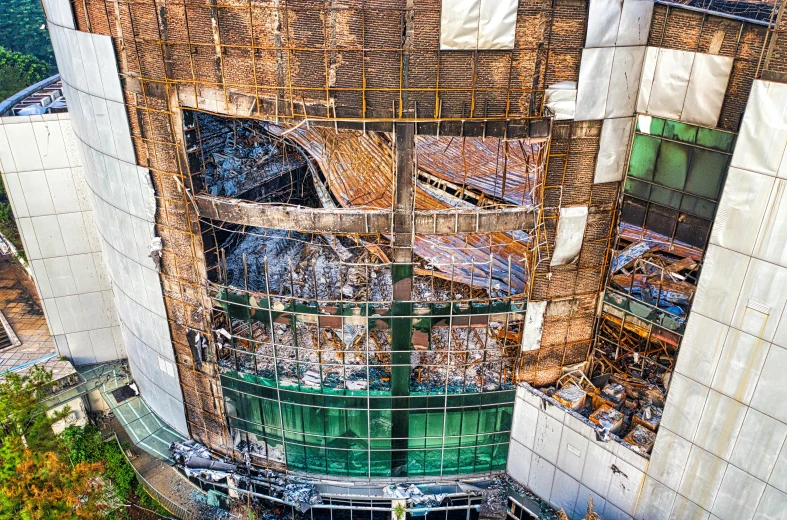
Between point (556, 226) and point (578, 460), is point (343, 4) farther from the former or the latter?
point (578, 460)

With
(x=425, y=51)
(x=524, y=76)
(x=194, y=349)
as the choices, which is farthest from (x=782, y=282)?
(x=194, y=349)

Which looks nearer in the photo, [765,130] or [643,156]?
[765,130]

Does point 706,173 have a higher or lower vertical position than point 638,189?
higher

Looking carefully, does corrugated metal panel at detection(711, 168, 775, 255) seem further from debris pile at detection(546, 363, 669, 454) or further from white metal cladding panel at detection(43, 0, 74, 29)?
white metal cladding panel at detection(43, 0, 74, 29)

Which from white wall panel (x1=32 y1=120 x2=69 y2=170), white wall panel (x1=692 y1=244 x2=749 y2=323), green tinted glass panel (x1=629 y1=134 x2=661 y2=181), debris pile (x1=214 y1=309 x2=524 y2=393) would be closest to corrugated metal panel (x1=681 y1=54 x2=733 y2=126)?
green tinted glass panel (x1=629 y1=134 x2=661 y2=181)

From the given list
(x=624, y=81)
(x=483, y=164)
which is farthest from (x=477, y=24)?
(x=483, y=164)

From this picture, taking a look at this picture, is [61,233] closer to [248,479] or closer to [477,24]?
[248,479]
